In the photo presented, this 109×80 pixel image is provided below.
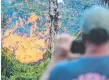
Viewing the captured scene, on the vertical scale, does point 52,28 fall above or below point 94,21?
below

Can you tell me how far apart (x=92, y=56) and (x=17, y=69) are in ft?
19.6

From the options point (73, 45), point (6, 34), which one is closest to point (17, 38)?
point (6, 34)

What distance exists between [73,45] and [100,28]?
0.57ft

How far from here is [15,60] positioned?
830 cm

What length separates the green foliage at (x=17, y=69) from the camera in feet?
27.2

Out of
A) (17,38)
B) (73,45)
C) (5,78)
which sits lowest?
(5,78)

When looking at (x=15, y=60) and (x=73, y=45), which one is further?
(x=15, y=60)

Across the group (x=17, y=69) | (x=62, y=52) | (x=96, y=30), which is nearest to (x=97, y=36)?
(x=96, y=30)

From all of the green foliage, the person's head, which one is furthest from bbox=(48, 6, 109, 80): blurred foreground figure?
the green foliage

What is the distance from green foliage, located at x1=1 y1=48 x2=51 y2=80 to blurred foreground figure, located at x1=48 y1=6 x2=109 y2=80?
232 inches

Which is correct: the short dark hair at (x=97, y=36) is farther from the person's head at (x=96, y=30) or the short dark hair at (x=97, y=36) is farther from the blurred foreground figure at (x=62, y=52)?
the blurred foreground figure at (x=62, y=52)

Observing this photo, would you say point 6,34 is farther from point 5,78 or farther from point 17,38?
point 5,78

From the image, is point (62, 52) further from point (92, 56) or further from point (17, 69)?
point (17, 69)

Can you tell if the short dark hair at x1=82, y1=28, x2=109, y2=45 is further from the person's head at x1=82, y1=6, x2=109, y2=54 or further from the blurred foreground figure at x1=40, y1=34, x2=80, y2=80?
the blurred foreground figure at x1=40, y1=34, x2=80, y2=80
